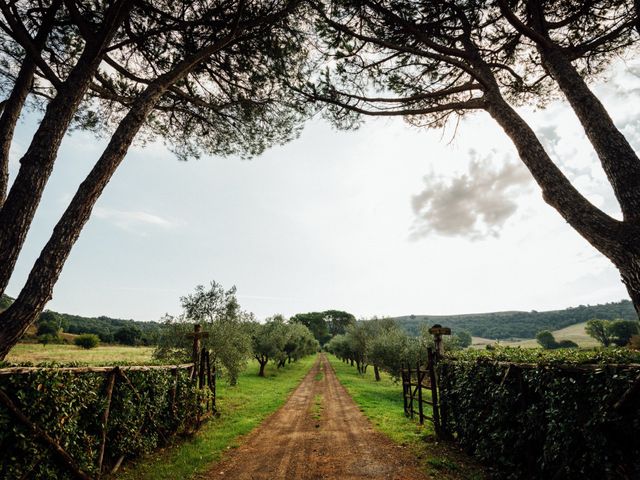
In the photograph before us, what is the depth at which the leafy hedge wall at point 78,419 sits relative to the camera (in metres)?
4.56

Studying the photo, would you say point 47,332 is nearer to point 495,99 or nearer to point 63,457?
point 63,457

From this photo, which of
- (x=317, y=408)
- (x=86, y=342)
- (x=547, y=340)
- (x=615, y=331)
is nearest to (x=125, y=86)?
(x=317, y=408)

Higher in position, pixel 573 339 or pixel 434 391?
pixel 434 391

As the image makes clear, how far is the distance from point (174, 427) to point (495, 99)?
11335mm

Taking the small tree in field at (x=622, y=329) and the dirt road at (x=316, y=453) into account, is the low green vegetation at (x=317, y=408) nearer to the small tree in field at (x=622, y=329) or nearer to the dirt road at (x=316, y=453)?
the dirt road at (x=316, y=453)

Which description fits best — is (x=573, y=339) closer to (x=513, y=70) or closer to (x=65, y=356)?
(x=513, y=70)

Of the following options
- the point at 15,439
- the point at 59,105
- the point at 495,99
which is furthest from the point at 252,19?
the point at 15,439

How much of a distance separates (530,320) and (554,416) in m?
159

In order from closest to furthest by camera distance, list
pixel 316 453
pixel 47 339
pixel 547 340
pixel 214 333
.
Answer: pixel 316 453, pixel 214 333, pixel 47 339, pixel 547 340

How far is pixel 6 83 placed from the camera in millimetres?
8539

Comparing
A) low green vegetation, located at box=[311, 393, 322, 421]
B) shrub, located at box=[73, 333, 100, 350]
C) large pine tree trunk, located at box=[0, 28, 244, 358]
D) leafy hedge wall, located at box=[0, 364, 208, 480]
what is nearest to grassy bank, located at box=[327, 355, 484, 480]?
low green vegetation, located at box=[311, 393, 322, 421]

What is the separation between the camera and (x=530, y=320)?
136 metres

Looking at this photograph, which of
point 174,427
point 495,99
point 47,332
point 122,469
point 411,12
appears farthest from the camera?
point 47,332

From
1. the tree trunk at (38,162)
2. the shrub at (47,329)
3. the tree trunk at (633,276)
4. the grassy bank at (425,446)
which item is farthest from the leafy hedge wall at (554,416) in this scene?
the shrub at (47,329)
